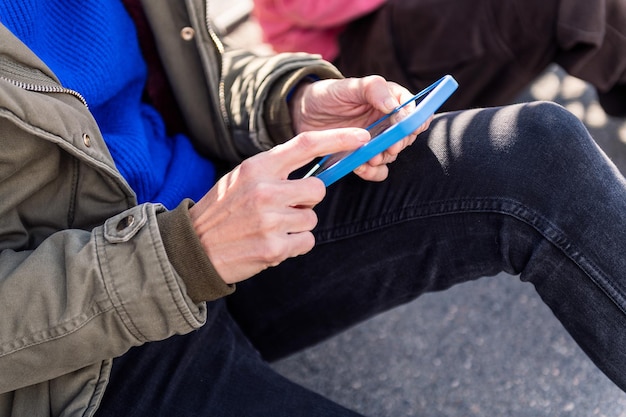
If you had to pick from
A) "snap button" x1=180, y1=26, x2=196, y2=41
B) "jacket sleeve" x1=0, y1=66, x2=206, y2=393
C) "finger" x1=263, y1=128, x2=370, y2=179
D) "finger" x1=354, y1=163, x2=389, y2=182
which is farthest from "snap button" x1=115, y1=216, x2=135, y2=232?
"snap button" x1=180, y1=26, x2=196, y2=41

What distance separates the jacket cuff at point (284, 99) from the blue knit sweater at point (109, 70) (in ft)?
0.50

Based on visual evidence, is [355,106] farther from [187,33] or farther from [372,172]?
[187,33]

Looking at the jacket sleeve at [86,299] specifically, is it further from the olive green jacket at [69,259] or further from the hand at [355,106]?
the hand at [355,106]

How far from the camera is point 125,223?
83 cm

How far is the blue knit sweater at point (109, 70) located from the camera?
0.99 metres

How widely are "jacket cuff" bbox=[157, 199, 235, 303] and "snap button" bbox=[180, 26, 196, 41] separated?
41 cm

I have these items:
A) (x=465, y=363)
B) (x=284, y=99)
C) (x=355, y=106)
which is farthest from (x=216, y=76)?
(x=465, y=363)

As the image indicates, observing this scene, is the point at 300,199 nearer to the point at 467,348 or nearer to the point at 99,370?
the point at 99,370

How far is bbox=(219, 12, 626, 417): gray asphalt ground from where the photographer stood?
4.37 feet

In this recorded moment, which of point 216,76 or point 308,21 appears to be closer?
point 216,76

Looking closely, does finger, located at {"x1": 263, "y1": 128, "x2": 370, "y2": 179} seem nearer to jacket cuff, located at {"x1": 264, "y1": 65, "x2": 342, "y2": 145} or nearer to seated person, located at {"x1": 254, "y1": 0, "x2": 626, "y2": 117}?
jacket cuff, located at {"x1": 264, "y1": 65, "x2": 342, "y2": 145}

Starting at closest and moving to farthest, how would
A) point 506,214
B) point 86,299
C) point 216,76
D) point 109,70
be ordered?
point 86,299 < point 506,214 < point 109,70 < point 216,76

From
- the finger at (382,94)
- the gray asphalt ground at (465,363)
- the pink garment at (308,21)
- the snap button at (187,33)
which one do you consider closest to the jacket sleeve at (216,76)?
the snap button at (187,33)

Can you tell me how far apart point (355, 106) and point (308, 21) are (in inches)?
19.8
